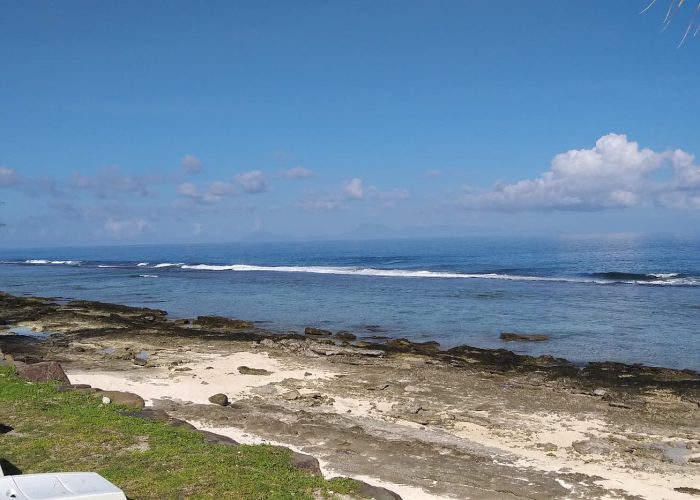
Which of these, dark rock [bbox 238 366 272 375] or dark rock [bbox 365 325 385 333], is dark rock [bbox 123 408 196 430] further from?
dark rock [bbox 365 325 385 333]

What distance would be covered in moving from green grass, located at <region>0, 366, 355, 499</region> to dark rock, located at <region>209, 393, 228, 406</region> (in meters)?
2.94

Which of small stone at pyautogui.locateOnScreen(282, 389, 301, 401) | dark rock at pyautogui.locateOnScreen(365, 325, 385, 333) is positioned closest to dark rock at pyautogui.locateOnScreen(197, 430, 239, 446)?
small stone at pyautogui.locateOnScreen(282, 389, 301, 401)

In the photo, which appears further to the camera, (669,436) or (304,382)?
(304,382)

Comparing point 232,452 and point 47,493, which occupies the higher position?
point 47,493

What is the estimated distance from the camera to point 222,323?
2762 cm

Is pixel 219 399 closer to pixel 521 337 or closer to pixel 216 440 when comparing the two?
pixel 216 440

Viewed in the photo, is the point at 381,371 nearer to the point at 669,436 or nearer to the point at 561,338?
the point at 669,436

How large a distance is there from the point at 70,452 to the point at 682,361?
19.0m

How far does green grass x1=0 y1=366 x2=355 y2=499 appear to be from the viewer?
7293 millimetres

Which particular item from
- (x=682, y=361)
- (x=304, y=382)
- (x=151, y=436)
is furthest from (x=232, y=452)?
(x=682, y=361)

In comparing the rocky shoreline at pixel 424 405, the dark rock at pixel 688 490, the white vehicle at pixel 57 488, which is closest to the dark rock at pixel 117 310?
the rocky shoreline at pixel 424 405

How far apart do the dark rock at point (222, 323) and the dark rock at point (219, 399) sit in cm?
1342

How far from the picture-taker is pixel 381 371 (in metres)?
17.7

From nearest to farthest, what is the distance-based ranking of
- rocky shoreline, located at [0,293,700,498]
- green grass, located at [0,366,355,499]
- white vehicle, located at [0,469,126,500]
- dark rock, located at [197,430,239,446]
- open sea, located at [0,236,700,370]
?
white vehicle, located at [0,469,126,500] → green grass, located at [0,366,355,499] → dark rock, located at [197,430,239,446] → rocky shoreline, located at [0,293,700,498] → open sea, located at [0,236,700,370]
